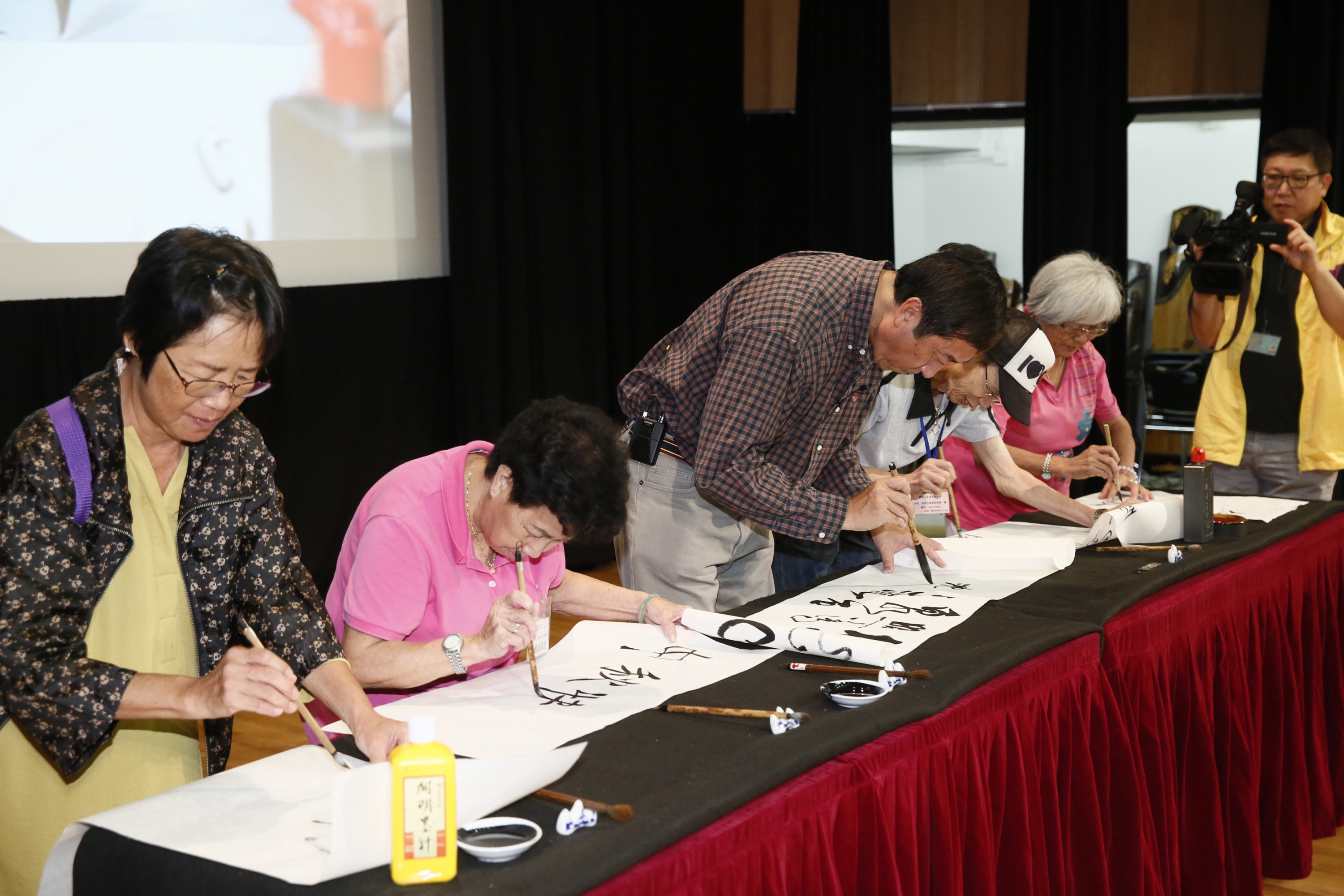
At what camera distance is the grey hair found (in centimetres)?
269

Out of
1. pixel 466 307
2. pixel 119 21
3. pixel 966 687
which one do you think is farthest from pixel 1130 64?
pixel 966 687

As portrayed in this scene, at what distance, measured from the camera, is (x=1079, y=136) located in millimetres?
5535

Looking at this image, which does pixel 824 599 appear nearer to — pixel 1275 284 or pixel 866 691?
pixel 866 691

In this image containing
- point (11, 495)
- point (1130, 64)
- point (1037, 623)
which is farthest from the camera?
point (1130, 64)

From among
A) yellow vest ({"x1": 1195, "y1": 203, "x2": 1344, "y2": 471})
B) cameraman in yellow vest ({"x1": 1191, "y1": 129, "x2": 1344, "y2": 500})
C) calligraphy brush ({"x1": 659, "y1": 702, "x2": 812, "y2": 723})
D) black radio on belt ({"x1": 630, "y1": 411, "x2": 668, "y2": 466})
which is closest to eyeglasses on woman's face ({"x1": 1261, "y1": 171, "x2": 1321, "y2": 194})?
cameraman in yellow vest ({"x1": 1191, "y1": 129, "x2": 1344, "y2": 500})

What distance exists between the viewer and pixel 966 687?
162cm

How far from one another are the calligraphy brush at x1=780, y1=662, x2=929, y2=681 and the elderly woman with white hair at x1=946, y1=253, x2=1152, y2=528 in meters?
1.30

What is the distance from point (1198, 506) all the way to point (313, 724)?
193 centimetres

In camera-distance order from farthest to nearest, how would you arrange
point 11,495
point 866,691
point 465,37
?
point 465,37 → point 866,691 → point 11,495

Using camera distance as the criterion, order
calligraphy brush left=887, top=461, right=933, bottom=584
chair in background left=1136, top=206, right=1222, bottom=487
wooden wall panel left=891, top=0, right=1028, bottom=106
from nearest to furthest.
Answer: calligraphy brush left=887, top=461, right=933, bottom=584, chair in background left=1136, top=206, right=1222, bottom=487, wooden wall panel left=891, top=0, right=1028, bottom=106

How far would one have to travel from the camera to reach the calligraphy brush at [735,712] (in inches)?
58.7

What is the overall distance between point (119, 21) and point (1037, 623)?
10.4ft

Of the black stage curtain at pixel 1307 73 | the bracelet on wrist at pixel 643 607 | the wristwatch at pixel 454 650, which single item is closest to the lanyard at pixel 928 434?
the bracelet on wrist at pixel 643 607

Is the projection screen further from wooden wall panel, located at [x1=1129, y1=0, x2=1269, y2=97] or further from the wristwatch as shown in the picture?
Result: wooden wall panel, located at [x1=1129, y1=0, x2=1269, y2=97]
